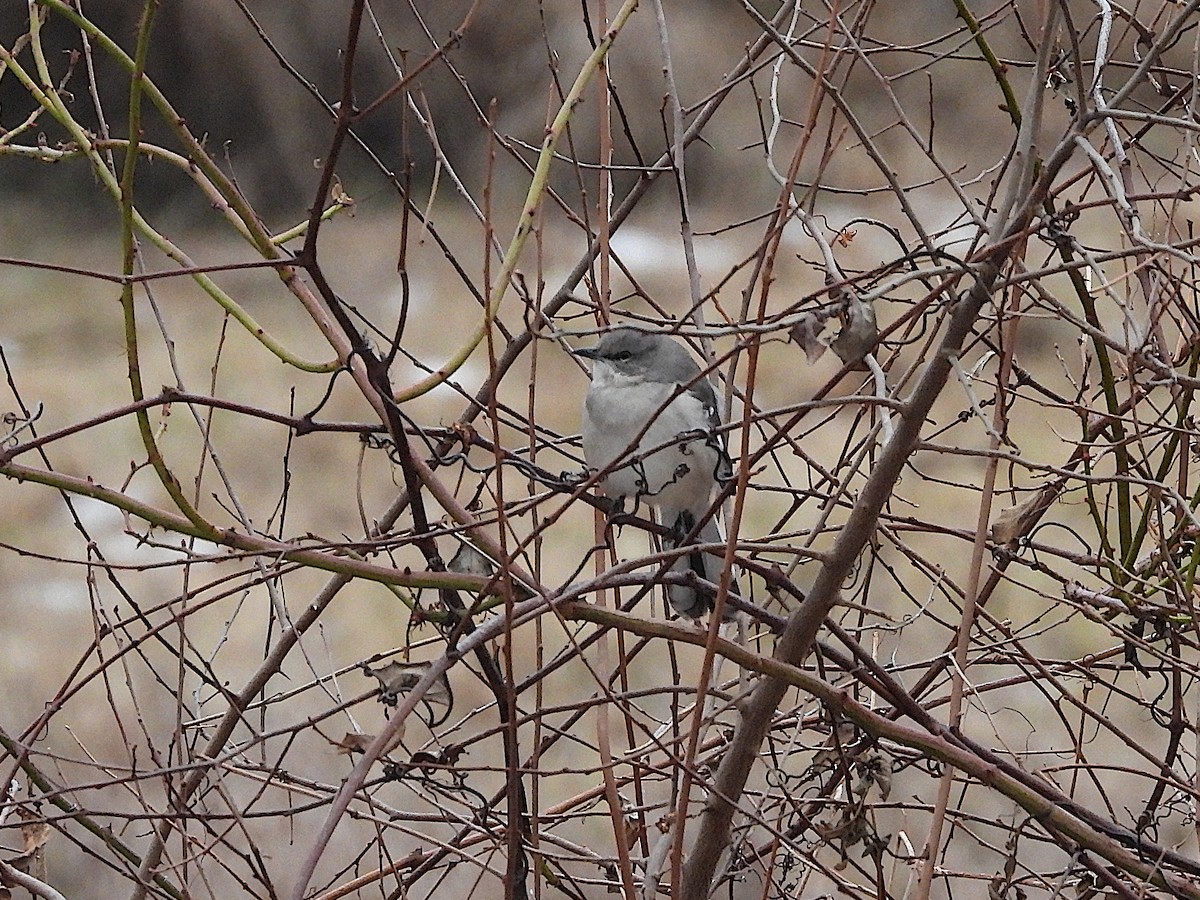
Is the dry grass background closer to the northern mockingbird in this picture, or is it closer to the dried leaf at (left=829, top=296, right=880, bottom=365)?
the northern mockingbird

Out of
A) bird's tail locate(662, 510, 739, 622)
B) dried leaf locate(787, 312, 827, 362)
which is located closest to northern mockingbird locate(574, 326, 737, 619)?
bird's tail locate(662, 510, 739, 622)

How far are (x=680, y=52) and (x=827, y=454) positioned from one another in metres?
1.48

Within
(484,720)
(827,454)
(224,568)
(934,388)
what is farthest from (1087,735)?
(934,388)

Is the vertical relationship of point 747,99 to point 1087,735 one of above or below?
above

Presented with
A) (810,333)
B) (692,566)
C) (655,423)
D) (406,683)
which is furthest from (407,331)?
(810,333)

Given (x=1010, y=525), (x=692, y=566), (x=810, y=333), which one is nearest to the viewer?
(x=810, y=333)

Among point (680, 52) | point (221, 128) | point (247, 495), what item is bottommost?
point (247, 495)

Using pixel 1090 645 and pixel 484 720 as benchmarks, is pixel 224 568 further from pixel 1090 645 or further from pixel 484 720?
pixel 1090 645

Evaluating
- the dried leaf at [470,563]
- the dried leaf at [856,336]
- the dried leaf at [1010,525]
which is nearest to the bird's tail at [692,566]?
the dried leaf at [1010,525]

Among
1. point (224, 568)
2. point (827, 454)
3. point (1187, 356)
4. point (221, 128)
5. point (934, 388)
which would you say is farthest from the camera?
point (221, 128)

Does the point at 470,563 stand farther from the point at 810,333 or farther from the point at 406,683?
the point at 810,333

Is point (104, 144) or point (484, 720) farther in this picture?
point (484, 720)

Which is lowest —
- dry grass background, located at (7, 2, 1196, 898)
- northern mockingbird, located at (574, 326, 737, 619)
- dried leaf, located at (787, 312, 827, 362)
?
dried leaf, located at (787, 312, 827, 362)

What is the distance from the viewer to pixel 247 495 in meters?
3.89
